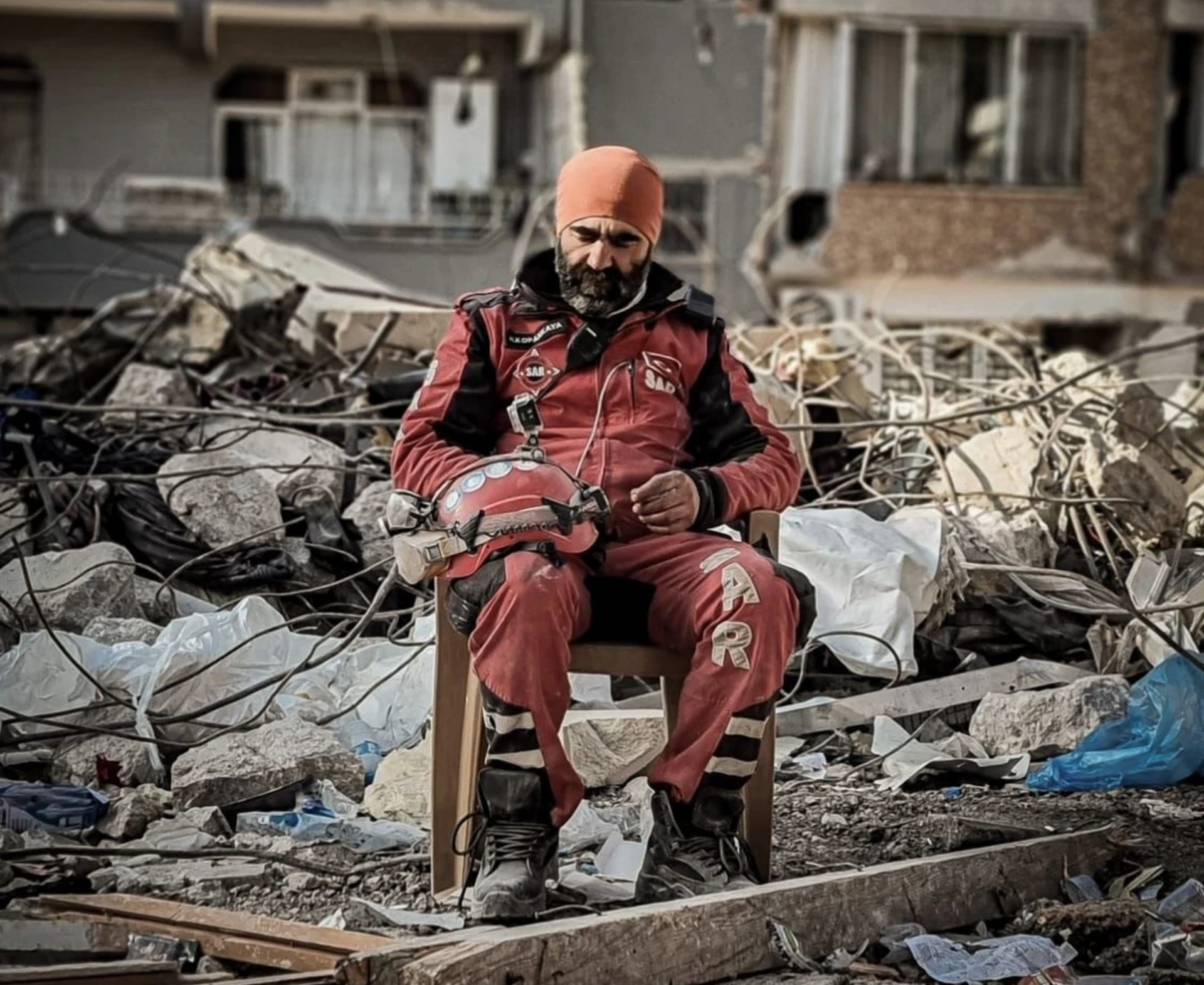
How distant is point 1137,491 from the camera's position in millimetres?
7000

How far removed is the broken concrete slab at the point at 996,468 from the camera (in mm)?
7207

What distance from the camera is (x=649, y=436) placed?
4434mm

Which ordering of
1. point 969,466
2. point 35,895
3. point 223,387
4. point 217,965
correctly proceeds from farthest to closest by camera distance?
1. point 223,387
2. point 969,466
3. point 35,895
4. point 217,965

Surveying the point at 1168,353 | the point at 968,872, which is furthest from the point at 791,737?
the point at 1168,353

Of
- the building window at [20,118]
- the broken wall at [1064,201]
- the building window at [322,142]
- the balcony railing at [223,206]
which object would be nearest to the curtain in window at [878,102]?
the broken wall at [1064,201]

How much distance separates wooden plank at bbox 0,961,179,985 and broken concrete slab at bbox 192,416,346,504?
3.85 m

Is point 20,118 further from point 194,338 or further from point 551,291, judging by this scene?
point 551,291

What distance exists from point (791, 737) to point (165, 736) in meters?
1.73

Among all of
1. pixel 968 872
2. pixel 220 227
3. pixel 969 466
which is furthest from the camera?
pixel 220 227

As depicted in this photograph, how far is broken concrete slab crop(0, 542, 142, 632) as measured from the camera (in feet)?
20.2

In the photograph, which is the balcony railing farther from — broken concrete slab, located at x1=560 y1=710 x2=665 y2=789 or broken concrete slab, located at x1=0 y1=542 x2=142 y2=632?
broken concrete slab, located at x1=560 y1=710 x2=665 y2=789

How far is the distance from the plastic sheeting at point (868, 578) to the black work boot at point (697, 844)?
2025 millimetres

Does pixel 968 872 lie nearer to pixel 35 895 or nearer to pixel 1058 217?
pixel 35 895

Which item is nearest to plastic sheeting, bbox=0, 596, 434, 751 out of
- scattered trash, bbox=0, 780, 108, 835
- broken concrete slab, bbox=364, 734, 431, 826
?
broken concrete slab, bbox=364, 734, 431, 826
